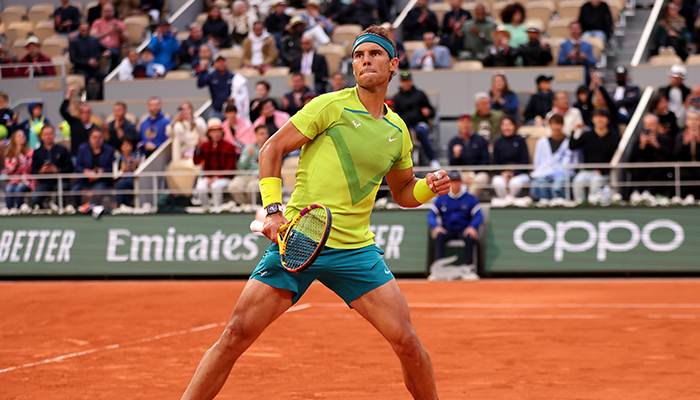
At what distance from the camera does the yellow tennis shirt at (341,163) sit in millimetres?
4215

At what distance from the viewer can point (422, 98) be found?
1541 centimetres

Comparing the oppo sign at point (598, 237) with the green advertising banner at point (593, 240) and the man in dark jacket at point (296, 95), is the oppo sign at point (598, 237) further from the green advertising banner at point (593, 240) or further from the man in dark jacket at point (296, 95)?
the man in dark jacket at point (296, 95)

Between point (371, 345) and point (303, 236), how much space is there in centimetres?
396

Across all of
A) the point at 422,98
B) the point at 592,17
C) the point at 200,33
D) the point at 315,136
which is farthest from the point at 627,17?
the point at 315,136

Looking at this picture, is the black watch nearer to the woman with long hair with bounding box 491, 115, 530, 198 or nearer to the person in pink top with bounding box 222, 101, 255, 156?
the woman with long hair with bounding box 491, 115, 530, 198

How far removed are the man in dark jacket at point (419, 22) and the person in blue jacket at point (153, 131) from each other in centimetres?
630

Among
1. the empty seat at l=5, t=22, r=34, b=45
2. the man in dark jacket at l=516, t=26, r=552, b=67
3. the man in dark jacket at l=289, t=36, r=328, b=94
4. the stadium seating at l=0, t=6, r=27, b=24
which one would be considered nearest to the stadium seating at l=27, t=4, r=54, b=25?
the stadium seating at l=0, t=6, r=27, b=24

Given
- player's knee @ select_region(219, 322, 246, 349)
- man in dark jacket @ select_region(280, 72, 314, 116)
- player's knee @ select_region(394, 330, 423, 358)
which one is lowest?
man in dark jacket @ select_region(280, 72, 314, 116)

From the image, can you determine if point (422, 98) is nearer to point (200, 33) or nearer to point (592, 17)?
point (592, 17)

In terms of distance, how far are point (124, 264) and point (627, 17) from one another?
1348cm

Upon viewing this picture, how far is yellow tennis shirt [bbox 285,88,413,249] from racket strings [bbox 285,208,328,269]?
30 centimetres

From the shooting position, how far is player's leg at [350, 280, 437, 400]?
415 cm

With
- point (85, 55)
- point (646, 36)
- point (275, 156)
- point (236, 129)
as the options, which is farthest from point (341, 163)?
→ point (85, 55)

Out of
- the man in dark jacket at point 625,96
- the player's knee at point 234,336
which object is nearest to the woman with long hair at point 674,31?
the man in dark jacket at point 625,96
